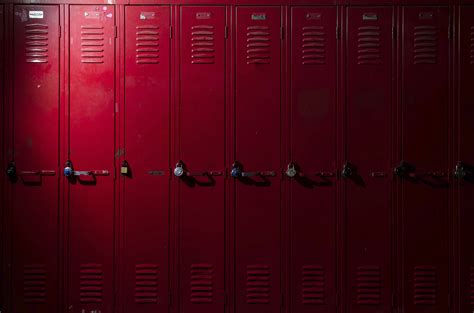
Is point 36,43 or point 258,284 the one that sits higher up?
point 36,43

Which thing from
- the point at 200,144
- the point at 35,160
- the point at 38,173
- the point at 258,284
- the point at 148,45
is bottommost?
the point at 258,284

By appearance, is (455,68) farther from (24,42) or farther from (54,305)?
(54,305)

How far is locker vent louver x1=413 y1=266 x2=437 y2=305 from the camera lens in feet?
12.8

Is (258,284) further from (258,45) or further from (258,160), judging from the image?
(258,45)

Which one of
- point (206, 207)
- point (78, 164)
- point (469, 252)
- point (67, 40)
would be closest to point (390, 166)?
point (469, 252)

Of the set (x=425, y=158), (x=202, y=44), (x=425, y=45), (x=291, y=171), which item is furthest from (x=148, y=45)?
(x=425, y=158)

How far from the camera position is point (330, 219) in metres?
3.92

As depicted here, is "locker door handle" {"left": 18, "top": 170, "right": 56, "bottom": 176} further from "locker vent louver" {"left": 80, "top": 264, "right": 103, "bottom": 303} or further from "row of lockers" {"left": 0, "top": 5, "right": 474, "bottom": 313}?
"locker vent louver" {"left": 80, "top": 264, "right": 103, "bottom": 303}

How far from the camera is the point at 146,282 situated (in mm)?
3914

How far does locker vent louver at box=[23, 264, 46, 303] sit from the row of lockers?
0.46 feet

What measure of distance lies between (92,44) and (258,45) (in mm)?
1316

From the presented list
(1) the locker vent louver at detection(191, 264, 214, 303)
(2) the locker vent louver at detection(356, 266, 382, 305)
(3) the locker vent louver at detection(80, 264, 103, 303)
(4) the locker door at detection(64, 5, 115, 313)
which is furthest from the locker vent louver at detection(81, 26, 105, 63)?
(2) the locker vent louver at detection(356, 266, 382, 305)

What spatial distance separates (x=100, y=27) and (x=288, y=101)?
160 cm

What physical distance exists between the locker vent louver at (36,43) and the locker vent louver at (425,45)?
293 cm
